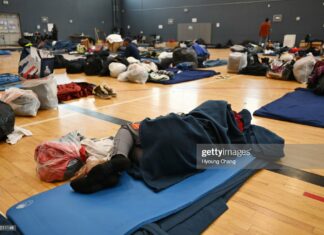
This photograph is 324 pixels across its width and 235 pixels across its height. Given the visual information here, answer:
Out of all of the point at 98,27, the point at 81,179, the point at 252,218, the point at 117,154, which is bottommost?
the point at 252,218

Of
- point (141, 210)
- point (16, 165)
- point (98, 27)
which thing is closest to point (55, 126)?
point (16, 165)

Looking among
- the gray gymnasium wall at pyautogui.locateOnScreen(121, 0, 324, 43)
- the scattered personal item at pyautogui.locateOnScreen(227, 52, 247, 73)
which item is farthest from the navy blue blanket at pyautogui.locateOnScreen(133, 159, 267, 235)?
the gray gymnasium wall at pyautogui.locateOnScreen(121, 0, 324, 43)

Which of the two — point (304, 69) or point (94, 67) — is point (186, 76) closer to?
point (94, 67)

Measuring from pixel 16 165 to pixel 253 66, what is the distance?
5.73m

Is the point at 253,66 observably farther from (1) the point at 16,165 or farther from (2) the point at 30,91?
(1) the point at 16,165

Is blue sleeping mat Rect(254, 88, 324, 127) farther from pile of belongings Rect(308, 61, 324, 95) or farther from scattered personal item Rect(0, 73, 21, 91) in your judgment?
scattered personal item Rect(0, 73, 21, 91)

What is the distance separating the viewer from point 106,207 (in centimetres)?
149

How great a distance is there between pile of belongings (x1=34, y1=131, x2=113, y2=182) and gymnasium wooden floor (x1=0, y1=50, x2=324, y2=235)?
9 centimetres

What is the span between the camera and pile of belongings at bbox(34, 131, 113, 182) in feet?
5.98

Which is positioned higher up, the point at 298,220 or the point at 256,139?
the point at 256,139

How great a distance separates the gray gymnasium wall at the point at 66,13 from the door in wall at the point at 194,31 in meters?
5.46

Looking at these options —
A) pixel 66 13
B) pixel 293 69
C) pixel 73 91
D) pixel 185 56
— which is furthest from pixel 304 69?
pixel 66 13

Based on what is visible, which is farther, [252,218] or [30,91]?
[30,91]

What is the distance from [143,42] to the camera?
17.0m
